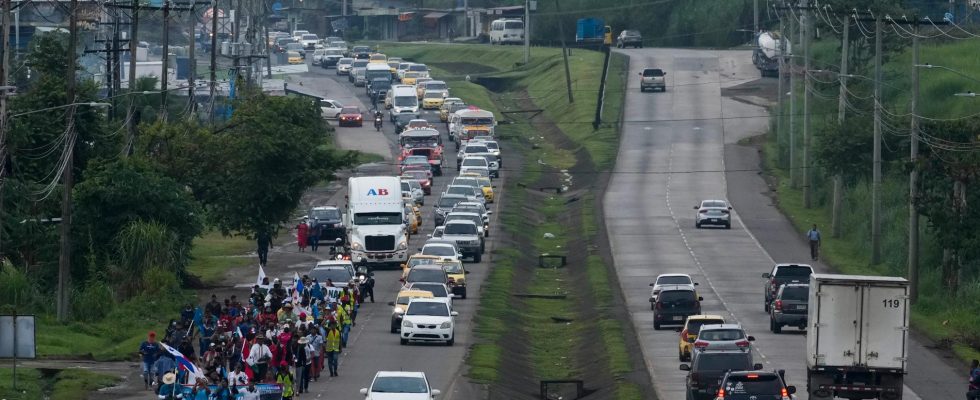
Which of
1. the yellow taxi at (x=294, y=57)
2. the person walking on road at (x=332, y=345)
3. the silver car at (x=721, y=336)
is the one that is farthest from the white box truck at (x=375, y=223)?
the yellow taxi at (x=294, y=57)

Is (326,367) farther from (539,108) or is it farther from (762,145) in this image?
(539,108)

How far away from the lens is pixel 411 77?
130m

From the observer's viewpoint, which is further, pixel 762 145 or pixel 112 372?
pixel 762 145

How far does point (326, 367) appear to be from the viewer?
4047 centimetres

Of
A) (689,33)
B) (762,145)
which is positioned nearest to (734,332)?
(762,145)

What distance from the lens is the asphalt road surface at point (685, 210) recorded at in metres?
46.6

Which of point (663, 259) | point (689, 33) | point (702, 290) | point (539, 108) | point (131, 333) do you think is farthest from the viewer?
point (689, 33)

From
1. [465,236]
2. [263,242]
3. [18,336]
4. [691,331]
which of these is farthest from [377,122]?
[18,336]

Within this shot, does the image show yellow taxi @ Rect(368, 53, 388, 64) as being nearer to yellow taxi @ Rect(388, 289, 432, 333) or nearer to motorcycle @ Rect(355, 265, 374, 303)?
motorcycle @ Rect(355, 265, 374, 303)

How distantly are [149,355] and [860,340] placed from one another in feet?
46.6

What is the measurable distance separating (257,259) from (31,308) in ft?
59.5

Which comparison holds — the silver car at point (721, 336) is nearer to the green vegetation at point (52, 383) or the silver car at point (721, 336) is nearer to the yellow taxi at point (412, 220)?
the green vegetation at point (52, 383)

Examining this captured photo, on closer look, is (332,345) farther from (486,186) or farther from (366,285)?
(486,186)

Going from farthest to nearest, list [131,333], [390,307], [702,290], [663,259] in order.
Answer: [663,259], [702,290], [390,307], [131,333]
